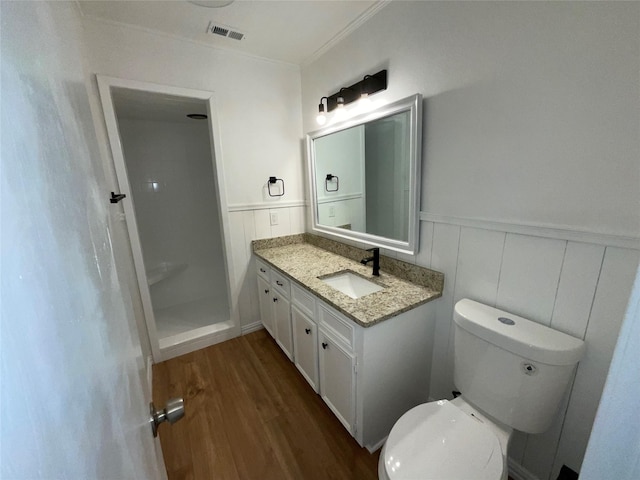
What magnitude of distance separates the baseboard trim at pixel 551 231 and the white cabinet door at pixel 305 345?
3.23 ft

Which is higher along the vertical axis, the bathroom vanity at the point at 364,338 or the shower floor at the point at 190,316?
the bathroom vanity at the point at 364,338

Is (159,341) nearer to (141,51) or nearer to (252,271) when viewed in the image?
(252,271)

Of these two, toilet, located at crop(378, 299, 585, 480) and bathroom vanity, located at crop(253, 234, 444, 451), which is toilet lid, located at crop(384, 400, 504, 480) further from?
bathroom vanity, located at crop(253, 234, 444, 451)

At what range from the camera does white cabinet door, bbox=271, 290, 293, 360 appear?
189 centimetres

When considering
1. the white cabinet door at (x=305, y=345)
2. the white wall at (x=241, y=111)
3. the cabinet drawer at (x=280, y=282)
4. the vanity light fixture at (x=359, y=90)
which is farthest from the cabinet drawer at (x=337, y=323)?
the vanity light fixture at (x=359, y=90)

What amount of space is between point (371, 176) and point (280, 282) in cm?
99

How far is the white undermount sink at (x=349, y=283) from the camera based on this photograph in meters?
1.71

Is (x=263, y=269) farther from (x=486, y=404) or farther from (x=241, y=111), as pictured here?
(x=486, y=404)

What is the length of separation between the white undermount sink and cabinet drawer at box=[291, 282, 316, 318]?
167 millimetres

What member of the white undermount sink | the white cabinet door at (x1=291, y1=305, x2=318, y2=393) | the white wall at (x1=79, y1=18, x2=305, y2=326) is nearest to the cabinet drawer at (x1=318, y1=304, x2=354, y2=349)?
the white cabinet door at (x1=291, y1=305, x2=318, y2=393)

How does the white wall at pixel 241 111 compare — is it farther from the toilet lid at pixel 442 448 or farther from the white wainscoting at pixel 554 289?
the toilet lid at pixel 442 448

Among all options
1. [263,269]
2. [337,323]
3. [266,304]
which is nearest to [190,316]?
[266,304]

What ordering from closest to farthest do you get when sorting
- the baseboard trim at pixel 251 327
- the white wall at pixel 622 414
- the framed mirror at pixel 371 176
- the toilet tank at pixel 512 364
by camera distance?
the white wall at pixel 622 414, the toilet tank at pixel 512 364, the framed mirror at pixel 371 176, the baseboard trim at pixel 251 327

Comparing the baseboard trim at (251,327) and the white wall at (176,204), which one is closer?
the baseboard trim at (251,327)
